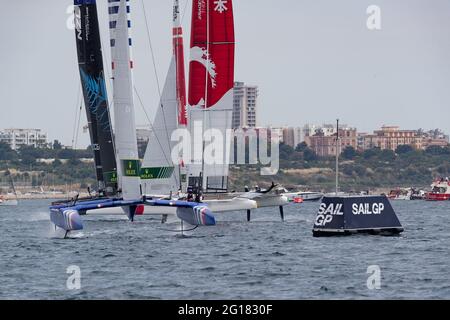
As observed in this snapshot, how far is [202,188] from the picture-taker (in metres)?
50.3

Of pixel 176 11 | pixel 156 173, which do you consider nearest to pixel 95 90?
pixel 156 173

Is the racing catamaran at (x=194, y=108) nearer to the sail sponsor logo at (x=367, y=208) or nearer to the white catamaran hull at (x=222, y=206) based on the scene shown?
the white catamaran hull at (x=222, y=206)

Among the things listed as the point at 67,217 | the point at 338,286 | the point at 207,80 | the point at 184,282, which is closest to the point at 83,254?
the point at 67,217

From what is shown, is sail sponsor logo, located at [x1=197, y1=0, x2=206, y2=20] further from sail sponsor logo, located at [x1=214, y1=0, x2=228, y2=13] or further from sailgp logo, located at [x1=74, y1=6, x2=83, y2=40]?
sailgp logo, located at [x1=74, y1=6, x2=83, y2=40]

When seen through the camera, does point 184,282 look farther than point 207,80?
No

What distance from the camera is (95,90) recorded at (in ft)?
172

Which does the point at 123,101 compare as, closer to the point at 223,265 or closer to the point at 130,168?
the point at 130,168

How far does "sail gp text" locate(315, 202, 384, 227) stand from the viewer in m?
38.8

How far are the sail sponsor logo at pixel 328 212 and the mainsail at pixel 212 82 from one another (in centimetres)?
1110

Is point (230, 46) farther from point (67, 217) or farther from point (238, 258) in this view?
point (238, 258)

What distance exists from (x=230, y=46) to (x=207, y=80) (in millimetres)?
1873

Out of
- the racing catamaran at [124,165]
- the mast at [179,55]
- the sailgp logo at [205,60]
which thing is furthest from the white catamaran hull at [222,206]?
the mast at [179,55]
